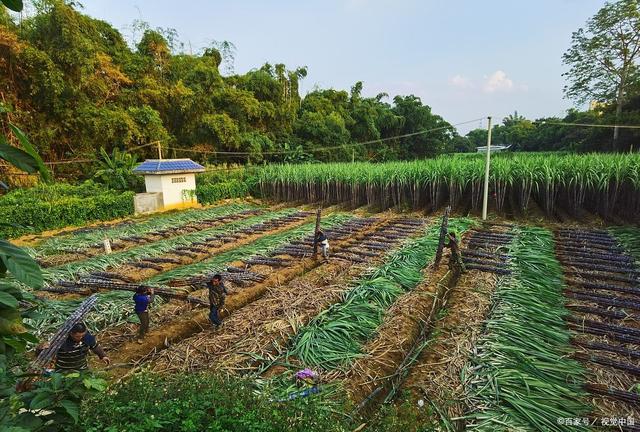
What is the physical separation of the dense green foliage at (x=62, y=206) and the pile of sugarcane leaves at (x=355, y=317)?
8.84 meters

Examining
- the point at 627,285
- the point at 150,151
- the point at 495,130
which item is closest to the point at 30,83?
the point at 150,151

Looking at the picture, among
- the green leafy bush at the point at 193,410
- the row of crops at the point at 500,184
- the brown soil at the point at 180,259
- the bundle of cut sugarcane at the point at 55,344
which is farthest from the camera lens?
the row of crops at the point at 500,184

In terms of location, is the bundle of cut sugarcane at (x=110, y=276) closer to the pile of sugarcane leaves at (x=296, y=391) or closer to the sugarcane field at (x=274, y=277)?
the sugarcane field at (x=274, y=277)

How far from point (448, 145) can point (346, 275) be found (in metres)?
34.3

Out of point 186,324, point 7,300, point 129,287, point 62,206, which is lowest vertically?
point 186,324

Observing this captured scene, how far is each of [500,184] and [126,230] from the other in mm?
10934

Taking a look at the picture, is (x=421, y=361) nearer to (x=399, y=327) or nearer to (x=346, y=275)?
(x=399, y=327)

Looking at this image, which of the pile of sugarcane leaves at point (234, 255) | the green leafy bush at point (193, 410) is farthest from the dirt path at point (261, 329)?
the pile of sugarcane leaves at point (234, 255)

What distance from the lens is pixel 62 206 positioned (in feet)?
32.8

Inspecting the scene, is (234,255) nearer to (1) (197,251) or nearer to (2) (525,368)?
(1) (197,251)

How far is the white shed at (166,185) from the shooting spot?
1234cm

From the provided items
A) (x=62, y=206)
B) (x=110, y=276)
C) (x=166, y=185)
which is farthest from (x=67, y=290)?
(x=166, y=185)

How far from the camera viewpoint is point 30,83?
12.0 meters

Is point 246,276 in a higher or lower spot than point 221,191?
lower
